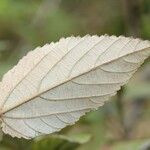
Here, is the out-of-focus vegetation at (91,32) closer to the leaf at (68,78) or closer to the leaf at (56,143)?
the leaf at (56,143)

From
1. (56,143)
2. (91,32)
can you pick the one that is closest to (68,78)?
(56,143)

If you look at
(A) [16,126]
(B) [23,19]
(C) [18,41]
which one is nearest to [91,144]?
(A) [16,126]

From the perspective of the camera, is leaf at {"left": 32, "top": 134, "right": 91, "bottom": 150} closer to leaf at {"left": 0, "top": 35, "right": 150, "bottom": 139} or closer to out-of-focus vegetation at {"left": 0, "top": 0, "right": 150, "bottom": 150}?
out-of-focus vegetation at {"left": 0, "top": 0, "right": 150, "bottom": 150}

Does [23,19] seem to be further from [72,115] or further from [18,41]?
[72,115]

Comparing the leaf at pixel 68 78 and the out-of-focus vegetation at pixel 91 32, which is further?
the out-of-focus vegetation at pixel 91 32

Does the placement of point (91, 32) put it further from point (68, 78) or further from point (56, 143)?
point (68, 78)

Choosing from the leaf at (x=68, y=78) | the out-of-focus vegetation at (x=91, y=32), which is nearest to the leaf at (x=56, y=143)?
the out-of-focus vegetation at (x=91, y=32)
